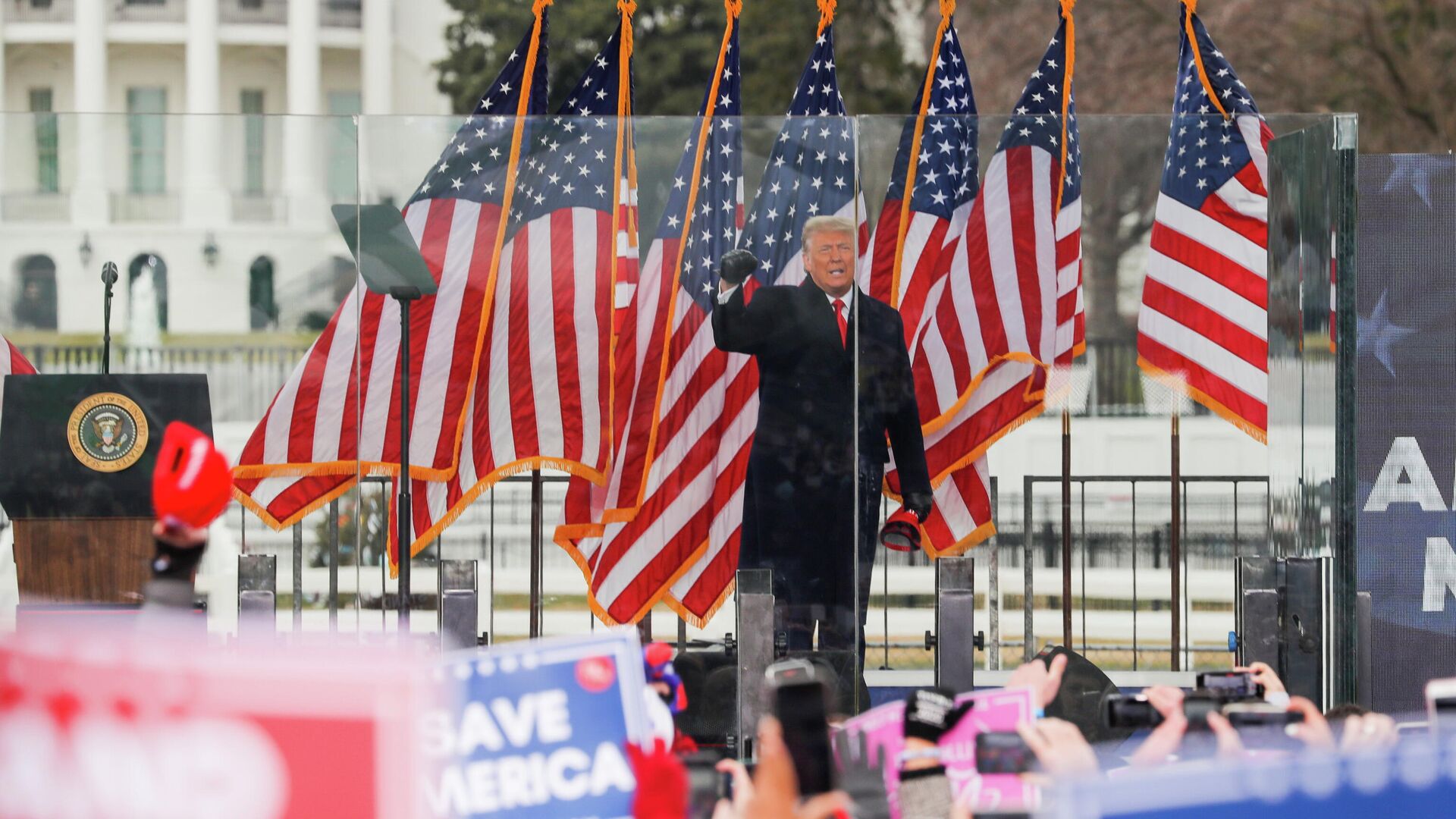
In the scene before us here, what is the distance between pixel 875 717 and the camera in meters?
4.61

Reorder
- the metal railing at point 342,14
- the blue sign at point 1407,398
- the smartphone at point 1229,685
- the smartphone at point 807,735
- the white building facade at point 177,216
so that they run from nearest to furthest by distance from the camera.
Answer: the smartphone at point 807,735 < the smartphone at point 1229,685 < the white building facade at point 177,216 < the blue sign at point 1407,398 < the metal railing at point 342,14

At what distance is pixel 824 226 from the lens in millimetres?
7543

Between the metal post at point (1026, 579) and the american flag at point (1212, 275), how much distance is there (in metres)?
0.72

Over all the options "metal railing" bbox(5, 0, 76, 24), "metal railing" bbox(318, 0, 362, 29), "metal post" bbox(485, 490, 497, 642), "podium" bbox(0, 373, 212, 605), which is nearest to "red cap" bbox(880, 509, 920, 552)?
"metal post" bbox(485, 490, 497, 642)

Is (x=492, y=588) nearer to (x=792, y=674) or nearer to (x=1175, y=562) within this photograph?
(x=1175, y=562)

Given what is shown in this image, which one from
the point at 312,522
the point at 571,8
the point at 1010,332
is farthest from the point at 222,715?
the point at 571,8

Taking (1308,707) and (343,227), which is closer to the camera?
(1308,707)

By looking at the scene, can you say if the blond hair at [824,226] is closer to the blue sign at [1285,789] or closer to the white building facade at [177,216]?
the white building facade at [177,216]

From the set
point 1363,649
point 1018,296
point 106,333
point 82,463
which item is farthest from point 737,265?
point 1363,649

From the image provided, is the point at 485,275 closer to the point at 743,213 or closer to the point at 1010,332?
the point at 743,213

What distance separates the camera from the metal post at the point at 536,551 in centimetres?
760

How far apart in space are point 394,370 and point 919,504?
216 cm

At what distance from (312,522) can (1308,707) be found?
4.17 metres

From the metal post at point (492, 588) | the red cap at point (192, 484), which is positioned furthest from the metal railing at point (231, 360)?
the red cap at point (192, 484)
